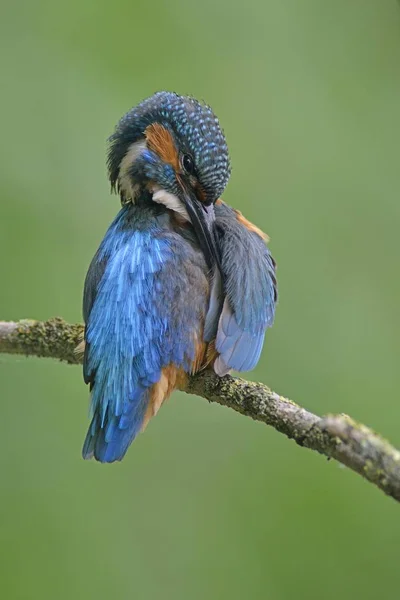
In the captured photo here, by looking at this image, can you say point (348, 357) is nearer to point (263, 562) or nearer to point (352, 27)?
point (263, 562)

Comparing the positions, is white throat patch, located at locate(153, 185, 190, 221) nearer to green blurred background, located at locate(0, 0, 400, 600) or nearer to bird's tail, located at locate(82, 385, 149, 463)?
bird's tail, located at locate(82, 385, 149, 463)

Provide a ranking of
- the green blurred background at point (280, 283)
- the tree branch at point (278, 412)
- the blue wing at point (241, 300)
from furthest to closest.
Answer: the green blurred background at point (280, 283), the blue wing at point (241, 300), the tree branch at point (278, 412)

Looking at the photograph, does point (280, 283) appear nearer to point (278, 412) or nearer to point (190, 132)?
point (190, 132)

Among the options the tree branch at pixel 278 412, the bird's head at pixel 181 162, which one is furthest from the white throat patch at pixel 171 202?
the tree branch at pixel 278 412

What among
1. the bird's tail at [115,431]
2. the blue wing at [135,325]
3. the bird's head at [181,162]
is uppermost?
the bird's head at [181,162]

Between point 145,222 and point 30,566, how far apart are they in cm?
154

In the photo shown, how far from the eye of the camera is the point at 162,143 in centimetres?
235

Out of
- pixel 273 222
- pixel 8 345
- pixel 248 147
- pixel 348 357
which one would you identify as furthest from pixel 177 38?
pixel 8 345

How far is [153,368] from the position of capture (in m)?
2.11

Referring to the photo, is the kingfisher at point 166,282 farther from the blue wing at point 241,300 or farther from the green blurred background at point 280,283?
A: the green blurred background at point 280,283

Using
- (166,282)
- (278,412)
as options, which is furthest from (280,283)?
(278,412)

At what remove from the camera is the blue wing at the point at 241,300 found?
220 cm

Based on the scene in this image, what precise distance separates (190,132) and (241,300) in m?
0.48

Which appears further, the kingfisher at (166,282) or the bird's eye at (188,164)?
the bird's eye at (188,164)
